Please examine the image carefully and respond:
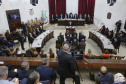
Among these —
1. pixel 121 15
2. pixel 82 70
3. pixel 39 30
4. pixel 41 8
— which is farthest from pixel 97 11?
pixel 82 70

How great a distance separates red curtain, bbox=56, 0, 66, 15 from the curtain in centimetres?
48

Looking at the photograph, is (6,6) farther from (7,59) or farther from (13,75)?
(13,75)

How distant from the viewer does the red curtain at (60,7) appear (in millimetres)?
16402

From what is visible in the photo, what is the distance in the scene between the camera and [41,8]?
48.5ft

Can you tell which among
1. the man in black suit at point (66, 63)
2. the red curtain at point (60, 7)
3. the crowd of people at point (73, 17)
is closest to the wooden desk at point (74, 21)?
the crowd of people at point (73, 17)

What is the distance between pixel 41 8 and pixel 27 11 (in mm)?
3253

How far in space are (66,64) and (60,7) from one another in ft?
48.5

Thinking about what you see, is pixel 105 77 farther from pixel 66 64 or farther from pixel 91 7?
pixel 91 7

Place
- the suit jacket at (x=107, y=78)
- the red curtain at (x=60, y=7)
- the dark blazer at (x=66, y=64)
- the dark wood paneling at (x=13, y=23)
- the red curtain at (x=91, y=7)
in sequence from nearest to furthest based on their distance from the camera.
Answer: the dark blazer at (x=66, y=64) → the suit jacket at (x=107, y=78) → the dark wood paneling at (x=13, y=23) → the red curtain at (x=91, y=7) → the red curtain at (x=60, y=7)

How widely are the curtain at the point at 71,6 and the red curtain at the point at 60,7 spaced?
1.57 feet

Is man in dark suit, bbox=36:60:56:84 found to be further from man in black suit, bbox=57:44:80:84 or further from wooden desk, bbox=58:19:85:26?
wooden desk, bbox=58:19:85:26

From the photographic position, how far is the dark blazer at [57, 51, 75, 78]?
9.28ft

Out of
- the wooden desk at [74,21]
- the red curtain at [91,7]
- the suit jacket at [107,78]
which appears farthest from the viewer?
the red curtain at [91,7]

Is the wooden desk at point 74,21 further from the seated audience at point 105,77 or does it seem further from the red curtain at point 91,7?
the seated audience at point 105,77
